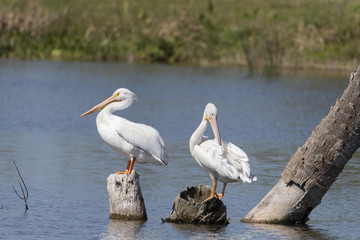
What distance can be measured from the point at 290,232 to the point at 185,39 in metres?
27.8

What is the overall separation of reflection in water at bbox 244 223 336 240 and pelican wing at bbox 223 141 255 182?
1.85 ft

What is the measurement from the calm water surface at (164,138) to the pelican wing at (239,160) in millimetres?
578

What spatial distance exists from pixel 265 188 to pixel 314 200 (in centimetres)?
218

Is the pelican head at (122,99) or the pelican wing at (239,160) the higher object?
the pelican head at (122,99)

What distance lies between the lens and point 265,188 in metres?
11.1

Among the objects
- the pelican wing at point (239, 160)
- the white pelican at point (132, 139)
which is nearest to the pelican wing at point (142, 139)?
the white pelican at point (132, 139)

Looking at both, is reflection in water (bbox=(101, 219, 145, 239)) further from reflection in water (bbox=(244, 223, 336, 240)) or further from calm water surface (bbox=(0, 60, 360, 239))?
reflection in water (bbox=(244, 223, 336, 240))

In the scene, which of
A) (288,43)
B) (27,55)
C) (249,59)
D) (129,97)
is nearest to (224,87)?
(249,59)

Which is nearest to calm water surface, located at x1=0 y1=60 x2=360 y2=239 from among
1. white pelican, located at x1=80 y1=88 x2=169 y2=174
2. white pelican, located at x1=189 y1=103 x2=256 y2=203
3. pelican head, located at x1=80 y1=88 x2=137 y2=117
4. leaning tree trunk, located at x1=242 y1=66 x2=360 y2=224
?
leaning tree trunk, located at x1=242 y1=66 x2=360 y2=224

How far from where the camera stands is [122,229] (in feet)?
28.2

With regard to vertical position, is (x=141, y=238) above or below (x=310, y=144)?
below

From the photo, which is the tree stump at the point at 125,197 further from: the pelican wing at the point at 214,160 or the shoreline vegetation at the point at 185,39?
the shoreline vegetation at the point at 185,39

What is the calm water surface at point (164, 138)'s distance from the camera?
29.0 feet

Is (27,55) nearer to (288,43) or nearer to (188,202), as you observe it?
(288,43)
